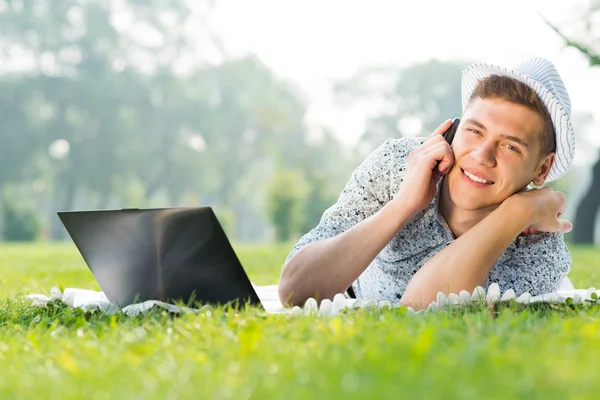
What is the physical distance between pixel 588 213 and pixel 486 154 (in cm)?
1654

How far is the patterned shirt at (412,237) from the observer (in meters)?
4.05

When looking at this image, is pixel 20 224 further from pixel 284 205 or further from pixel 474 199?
pixel 474 199

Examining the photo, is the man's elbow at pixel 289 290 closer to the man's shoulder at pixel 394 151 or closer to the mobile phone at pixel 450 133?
the man's shoulder at pixel 394 151

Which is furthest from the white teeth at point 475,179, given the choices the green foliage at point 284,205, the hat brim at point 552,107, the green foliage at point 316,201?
the green foliage at point 316,201

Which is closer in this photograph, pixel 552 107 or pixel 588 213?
pixel 552 107

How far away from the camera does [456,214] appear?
4016mm

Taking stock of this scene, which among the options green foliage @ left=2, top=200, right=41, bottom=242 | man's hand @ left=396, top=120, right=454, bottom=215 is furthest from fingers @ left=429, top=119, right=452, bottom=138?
green foliage @ left=2, top=200, right=41, bottom=242

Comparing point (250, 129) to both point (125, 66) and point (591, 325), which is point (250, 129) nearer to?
point (125, 66)

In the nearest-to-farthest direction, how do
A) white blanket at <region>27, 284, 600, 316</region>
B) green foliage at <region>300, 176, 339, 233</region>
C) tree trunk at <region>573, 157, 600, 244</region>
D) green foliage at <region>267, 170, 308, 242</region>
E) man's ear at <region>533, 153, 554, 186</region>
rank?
white blanket at <region>27, 284, 600, 316</region> → man's ear at <region>533, 153, 554, 186</region> → tree trunk at <region>573, 157, 600, 244</region> → green foliage at <region>267, 170, 308, 242</region> → green foliage at <region>300, 176, 339, 233</region>

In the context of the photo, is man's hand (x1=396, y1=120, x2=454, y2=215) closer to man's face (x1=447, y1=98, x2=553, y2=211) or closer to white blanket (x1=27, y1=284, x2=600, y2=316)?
man's face (x1=447, y1=98, x2=553, y2=211)

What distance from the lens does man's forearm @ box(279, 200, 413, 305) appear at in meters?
3.69

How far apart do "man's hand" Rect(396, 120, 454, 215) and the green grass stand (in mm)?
755

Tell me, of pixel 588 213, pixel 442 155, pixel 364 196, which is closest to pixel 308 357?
pixel 442 155

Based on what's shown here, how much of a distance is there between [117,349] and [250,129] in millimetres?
49138
